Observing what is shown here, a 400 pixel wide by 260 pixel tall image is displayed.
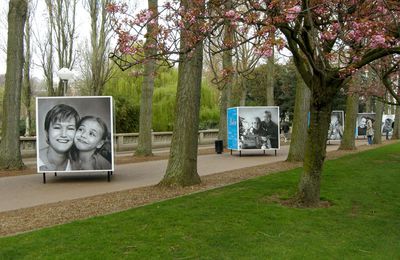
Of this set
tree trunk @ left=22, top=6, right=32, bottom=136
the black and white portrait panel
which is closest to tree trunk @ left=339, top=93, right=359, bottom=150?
the black and white portrait panel

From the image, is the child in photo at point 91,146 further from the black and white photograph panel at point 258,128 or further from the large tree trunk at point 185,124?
the black and white photograph panel at point 258,128

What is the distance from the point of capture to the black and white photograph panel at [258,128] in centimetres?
2275

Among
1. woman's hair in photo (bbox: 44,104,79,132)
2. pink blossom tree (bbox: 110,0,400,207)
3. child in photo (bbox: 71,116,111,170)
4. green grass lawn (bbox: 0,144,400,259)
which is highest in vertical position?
pink blossom tree (bbox: 110,0,400,207)

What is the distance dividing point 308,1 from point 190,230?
167 inches

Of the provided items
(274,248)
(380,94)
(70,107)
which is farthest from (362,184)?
(380,94)

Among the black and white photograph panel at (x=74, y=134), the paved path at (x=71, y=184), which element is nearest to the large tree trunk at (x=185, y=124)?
the paved path at (x=71, y=184)

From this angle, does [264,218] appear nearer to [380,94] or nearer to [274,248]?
[274,248]

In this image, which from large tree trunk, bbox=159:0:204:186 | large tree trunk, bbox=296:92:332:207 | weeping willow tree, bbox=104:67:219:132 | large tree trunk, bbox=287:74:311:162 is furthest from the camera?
weeping willow tree, bbox=104:67:219:132

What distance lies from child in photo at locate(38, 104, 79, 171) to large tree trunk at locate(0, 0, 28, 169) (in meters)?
4.06

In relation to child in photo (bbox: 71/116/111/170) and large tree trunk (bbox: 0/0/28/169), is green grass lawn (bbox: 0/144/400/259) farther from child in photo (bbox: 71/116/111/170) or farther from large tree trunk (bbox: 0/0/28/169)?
large tree trunk (bbox: 0/0/28/169)

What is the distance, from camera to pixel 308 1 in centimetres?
795

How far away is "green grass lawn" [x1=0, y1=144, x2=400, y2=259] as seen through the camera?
6215mm

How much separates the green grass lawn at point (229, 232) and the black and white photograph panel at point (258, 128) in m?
12.2

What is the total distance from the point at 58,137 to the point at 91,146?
0.97m
